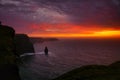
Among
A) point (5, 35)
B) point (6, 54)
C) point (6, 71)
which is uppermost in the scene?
point (5, 35)

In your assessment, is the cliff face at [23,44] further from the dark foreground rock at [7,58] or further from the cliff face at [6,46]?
the dark foreground rock at [7,58]

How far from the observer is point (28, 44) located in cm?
18712

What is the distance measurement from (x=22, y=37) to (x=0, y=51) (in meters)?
119

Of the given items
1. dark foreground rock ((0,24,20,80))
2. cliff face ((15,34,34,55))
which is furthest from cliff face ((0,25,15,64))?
cliff face ((15,34,34,55))

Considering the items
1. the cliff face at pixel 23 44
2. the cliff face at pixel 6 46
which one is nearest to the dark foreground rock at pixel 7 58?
the cliff face at pixel 6 46

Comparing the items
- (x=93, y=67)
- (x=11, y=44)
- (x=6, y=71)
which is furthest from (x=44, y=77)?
(x=93, y=67)

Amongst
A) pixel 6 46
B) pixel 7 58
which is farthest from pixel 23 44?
pixel 7 58

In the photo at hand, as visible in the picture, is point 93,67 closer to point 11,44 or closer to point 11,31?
point 11,44

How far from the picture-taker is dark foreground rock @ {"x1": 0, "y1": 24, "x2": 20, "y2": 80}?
61188 millimetres

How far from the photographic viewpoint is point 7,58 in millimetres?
65250

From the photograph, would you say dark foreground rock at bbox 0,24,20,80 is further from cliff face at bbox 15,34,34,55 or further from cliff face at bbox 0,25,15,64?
cliff face at bbox 15,34,34,55

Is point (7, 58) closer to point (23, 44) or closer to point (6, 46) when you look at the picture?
point (6, 46)

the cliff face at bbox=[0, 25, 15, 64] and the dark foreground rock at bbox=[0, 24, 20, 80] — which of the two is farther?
the cliff face at bbox=[0, 25, 15, 64]

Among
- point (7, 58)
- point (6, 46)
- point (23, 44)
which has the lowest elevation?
point (23, 44)
